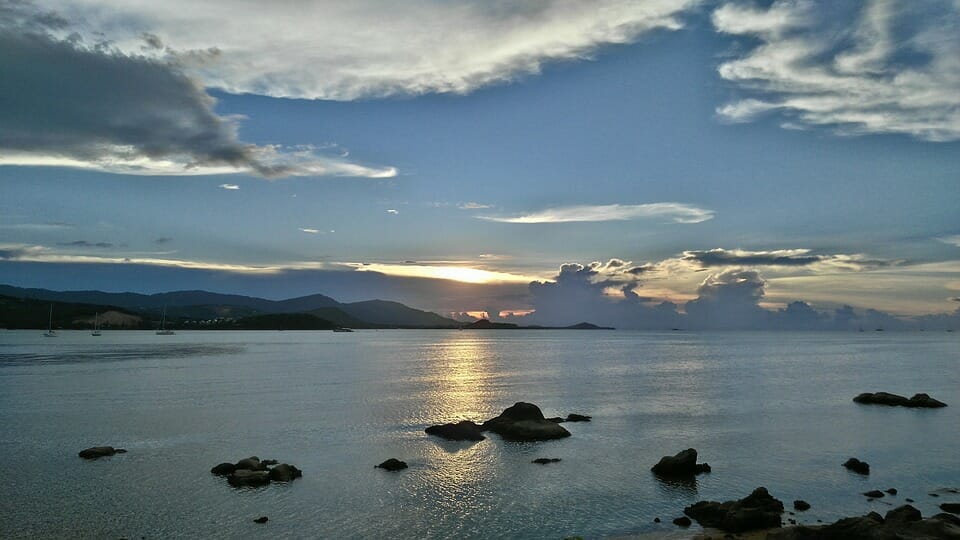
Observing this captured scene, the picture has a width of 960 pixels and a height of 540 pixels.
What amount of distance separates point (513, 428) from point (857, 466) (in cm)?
3026

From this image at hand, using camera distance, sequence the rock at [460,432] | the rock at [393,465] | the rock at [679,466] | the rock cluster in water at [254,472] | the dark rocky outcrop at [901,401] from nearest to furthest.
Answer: the rock cluster in water at [254,472] < the rock at [679,466] < the rock at [393,465] < the rock at [460,432] < the dark rocky outcrop at [901,401]

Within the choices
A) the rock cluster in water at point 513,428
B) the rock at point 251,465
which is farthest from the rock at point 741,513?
the rock at point 251,465

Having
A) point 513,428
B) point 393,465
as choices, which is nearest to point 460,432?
point 513,428

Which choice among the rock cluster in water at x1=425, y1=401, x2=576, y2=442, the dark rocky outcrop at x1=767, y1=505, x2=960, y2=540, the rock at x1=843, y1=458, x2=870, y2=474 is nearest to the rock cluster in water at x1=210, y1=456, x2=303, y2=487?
the rock cluster in water at x1=425, y1=401, x2=576, y2=442

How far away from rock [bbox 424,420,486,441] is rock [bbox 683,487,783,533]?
87.2 feet

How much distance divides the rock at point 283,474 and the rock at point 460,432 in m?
19.0

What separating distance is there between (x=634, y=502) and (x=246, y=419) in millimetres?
49280

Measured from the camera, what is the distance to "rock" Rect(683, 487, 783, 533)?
3281 centimetres

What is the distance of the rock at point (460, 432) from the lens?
5984 cm

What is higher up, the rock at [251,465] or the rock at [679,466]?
the rock at [679,466]

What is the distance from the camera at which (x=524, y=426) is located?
61.2m

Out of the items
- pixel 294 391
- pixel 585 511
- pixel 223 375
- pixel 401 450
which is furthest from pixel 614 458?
pixel 223 375

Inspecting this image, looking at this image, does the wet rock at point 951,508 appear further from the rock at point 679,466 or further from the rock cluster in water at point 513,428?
the rock cluster in water at point 513,428

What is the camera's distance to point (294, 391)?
9969cm
